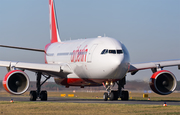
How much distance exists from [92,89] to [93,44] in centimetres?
3989

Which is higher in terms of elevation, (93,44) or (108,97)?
(93,44)

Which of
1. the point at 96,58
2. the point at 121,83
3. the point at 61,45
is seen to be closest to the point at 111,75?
the point at 96,58

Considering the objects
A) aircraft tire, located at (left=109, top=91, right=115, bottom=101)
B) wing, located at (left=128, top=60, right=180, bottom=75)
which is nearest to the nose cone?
aircraft tire, located at (left=109, top=91, right=115, bottom=101)

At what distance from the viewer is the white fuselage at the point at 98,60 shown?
2612 centimetres

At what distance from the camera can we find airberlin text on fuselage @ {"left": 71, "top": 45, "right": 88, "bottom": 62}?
29.0 m

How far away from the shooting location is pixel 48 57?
3747 centimetres

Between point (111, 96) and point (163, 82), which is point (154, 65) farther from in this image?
point (111, 96)

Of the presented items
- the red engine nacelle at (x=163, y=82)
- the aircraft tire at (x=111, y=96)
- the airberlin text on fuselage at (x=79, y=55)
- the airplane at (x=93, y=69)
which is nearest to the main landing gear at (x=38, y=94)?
the airplane at (x=93, y=69)

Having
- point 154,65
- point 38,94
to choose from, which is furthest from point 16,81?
point 154,65

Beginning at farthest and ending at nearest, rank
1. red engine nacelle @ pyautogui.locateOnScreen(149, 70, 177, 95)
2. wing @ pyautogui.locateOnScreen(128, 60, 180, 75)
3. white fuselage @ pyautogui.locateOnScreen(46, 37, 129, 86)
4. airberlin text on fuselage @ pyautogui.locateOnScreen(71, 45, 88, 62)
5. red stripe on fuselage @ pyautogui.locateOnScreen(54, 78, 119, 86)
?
wing @ pyautogui.locateOnScreen(128, 60, 180, 75) < red stripe on fuselage @ pyautogui.locateOnScreen(54, 78, 119, 86) < airberlin text on fuselage @ pyautogui.locateOnScreen(71, 45, 88, 62) < red engine nacelle @ pyautogui.locateOnScreen(149, 70, 177, 95) < white fuselage @ pyautogui.locateOnScreen(46, 37, 129, 86)

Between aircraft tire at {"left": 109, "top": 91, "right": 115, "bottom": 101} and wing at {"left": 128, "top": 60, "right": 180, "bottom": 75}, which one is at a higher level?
wing at {"left": 128, "top": 60, "right": 180, "bottom": 75}

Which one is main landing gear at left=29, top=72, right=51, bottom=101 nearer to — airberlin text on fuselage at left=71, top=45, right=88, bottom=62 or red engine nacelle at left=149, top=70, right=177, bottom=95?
airberlin text on fuselage at left=71, top=45, right=88, bottom=62

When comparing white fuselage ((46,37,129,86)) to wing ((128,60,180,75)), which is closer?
white fuselage ((46,37,129,86))

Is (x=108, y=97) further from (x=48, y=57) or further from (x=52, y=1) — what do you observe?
(x=52, y=1)
